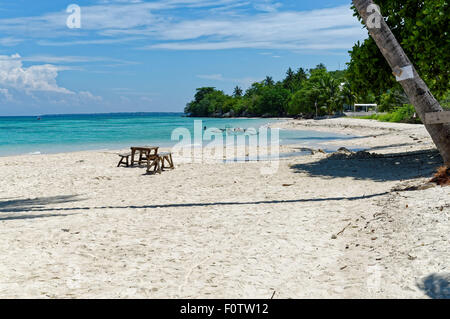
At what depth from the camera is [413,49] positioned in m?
12.4

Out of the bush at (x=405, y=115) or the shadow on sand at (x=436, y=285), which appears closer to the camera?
the shadow on sand at (x=436, y=285)

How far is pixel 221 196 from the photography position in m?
10.0

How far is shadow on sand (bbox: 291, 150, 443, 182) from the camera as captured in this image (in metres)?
11.3

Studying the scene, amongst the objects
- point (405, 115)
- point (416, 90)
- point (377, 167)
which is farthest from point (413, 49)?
point (405, 115)

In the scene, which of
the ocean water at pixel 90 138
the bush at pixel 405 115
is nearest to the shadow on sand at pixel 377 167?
the ocean water at pixel 90 138

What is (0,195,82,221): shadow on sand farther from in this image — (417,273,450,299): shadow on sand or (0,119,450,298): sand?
(417,273,450,299): shadow on sand

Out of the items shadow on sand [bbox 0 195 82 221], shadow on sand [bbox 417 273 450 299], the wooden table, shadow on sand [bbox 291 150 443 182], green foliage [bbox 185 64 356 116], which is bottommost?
shadow on sand [bbox 0 195 82 221]

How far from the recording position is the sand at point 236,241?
14.8ft

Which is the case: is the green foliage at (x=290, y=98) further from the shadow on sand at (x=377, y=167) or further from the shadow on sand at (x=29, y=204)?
the shadow on sand at (x=29, y=204)

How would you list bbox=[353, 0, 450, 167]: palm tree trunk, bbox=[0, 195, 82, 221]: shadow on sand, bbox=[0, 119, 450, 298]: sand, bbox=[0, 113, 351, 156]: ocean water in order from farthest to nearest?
bbox=[0, 113, 351, 156]: ocean water < bbox=[353, 0, 450, 167]: palm tree trunk < bbox=[0, 195, 82, 221]: shadow on sand < bbox=[0, 119, 450, 298]: sand

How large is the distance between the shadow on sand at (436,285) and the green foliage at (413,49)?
8686 mm

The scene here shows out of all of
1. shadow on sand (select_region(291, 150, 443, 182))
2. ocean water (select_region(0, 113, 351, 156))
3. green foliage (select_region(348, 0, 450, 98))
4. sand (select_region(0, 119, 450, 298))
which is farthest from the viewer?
ocean water (select_region(0, 113, 351, 156))

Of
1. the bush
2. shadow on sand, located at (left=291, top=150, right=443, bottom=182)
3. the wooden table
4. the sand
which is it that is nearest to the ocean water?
the bush

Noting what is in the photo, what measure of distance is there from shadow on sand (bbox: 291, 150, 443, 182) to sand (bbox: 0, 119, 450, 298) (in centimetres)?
23
